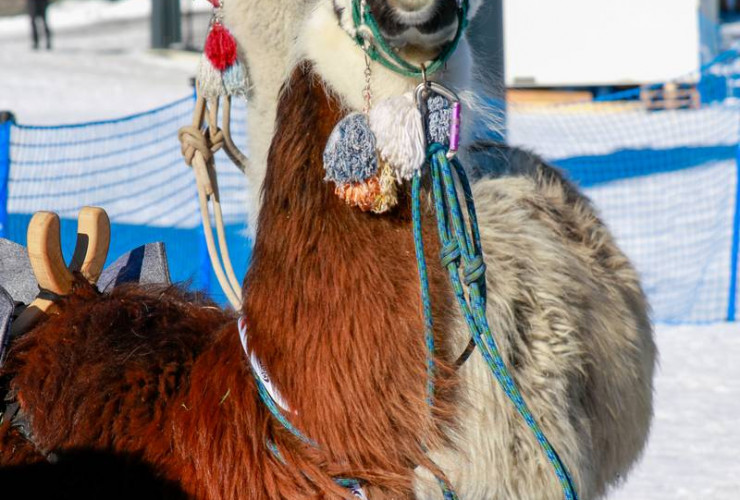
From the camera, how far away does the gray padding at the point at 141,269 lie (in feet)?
7.86

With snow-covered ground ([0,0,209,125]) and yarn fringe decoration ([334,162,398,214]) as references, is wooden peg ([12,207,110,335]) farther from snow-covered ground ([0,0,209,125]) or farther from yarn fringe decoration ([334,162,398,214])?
snow-covered ground ([0,0,209,125])

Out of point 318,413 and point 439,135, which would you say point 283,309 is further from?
point 439,135

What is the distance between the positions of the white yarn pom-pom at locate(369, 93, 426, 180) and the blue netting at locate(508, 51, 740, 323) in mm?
5145

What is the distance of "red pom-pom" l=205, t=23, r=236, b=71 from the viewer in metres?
2.83

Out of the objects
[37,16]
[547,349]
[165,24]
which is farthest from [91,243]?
[37,16]

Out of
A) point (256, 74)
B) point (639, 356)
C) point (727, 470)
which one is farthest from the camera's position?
point (727, 470)

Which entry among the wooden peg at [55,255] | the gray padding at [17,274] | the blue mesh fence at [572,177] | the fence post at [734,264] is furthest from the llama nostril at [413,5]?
the fence post at [734,264]

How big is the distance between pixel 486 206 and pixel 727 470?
262 cm

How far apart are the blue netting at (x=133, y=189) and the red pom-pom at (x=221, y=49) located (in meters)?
3.03

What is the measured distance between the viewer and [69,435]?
1874 millimetres

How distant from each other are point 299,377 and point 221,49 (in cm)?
136

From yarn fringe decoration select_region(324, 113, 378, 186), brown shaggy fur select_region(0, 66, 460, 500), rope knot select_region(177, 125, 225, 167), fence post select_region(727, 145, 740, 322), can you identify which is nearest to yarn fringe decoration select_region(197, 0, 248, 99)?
rope knot select_region(177, 125, 225, 167)

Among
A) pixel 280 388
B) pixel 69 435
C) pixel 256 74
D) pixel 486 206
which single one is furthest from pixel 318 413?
pixel 256 74

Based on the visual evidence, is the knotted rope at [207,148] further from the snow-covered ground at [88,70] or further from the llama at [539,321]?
the snow-covered ground at [88,70]
